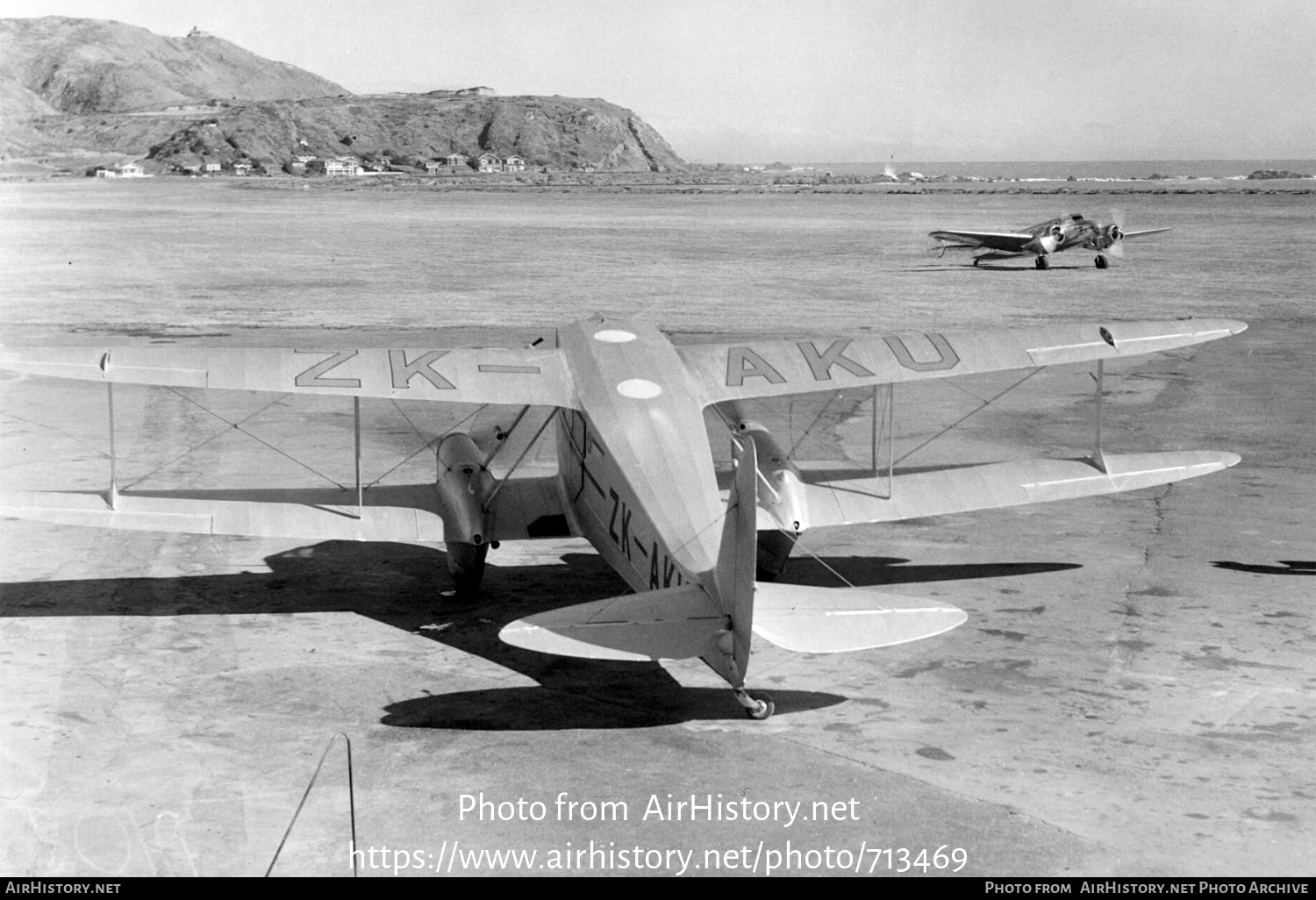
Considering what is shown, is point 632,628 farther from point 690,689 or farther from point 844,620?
point 690,689

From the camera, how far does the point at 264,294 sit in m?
43.1

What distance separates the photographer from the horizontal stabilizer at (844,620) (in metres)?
9.23

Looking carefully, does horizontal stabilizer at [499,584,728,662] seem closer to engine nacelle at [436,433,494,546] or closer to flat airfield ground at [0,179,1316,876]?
flat airfield ground at [0,179,1316,876]

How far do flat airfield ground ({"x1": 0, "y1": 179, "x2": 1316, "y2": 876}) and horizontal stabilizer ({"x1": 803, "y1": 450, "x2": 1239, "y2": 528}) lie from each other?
959mm

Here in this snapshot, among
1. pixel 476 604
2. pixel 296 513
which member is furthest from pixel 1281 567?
pixel 296 513

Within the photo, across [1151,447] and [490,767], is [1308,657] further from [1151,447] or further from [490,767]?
[1151,447]

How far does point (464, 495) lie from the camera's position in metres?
13.4

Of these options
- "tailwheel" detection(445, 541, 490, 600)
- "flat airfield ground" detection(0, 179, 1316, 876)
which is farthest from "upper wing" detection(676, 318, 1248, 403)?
"tailwheel" detection(445, 541, 490, 600)

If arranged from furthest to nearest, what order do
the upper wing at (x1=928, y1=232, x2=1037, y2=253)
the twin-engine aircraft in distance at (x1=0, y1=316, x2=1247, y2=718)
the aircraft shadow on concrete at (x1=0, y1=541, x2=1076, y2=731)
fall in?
1. the upper wing at (x1=928, y1=232, x2=1037, y2=253)
2. the twin-engine aircraft in distance at (x1=0, y1=316, x2=1247, y2=718)
3. the aircraft shadow on concrete at (x1=0, y1=541, x2=1076, y2=731)

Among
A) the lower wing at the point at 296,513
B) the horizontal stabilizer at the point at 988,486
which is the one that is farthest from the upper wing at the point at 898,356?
the lower wing at the point at 296,513

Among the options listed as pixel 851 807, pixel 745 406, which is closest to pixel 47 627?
pixel 851 807

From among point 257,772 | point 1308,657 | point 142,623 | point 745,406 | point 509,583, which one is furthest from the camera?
point 745,406

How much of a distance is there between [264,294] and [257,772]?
117ft

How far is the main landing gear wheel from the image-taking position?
10.3m
